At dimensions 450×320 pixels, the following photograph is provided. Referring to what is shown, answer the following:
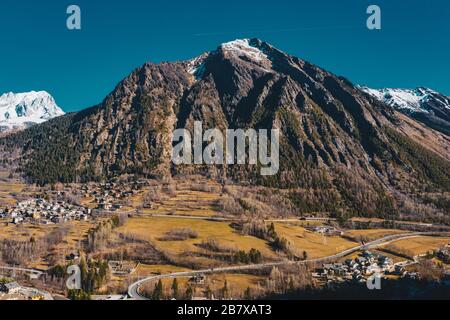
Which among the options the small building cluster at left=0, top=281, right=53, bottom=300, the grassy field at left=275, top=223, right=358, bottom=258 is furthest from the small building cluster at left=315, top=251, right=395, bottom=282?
the small building cluster at left=0, top=281, right=53, bottom=300

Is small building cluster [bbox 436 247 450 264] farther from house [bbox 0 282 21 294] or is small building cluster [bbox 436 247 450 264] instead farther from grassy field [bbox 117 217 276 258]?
house [bbox 0 282 21 294]

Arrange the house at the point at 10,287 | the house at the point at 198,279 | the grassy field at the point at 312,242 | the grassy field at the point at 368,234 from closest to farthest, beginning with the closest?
1. the house at the point at 10,287
2. the house at the point at 198,279
3. the grassy field at the point at 312,242
4. the grassy field at the point at 368,234

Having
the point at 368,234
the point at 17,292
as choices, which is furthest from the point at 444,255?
the point at 17,292

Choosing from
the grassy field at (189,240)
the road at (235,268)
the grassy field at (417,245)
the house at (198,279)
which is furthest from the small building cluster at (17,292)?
the grassy field at (417,245)

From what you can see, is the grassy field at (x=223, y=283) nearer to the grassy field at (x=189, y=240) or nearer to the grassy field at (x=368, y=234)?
the grassy field at (x=189, y=240)

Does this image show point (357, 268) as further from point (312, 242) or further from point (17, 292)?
point (17, 292)
